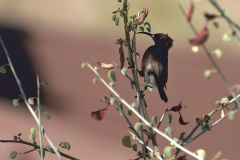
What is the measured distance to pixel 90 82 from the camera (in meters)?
3.92

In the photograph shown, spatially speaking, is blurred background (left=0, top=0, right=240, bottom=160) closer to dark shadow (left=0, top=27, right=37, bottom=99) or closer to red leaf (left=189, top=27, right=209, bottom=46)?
dark shadow (left=0, top=27, right=37, bottom=99)

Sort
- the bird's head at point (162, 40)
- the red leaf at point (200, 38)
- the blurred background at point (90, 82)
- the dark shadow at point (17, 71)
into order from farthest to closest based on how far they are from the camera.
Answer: the dark shadow at point (17, 71), the blurred background at point (90, 82), the bird's head at point (162, 40), the red leaf at point (200, 38)

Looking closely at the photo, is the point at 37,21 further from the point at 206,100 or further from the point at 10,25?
the point at 206,100

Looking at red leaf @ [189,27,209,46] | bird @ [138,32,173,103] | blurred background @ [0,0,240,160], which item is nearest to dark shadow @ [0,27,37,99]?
blurred background @ [0,0,240,160]

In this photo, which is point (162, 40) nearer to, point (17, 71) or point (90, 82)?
point (90, 82)

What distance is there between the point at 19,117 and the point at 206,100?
1.51 metres

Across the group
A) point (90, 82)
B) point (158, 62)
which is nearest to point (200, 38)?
point (158, 62)

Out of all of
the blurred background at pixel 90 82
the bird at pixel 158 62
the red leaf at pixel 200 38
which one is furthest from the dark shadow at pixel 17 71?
the red leaf at pixel 200 38

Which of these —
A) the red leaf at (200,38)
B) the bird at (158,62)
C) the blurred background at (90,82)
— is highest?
the blurred background at (90,82)

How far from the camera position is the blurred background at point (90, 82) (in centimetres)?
361

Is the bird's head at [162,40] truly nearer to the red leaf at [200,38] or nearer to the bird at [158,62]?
the bird at [158,62]

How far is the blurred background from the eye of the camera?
3.61m

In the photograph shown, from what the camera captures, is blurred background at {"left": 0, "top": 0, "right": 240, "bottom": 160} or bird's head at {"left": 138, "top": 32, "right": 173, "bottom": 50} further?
blurred background at {"left": 0, "top": 0, "right": 240, "bottom": 160}

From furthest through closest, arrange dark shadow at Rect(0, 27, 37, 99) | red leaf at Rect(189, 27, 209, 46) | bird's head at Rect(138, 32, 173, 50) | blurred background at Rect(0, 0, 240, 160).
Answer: dark shadow at Rect(0, 27, 37, 99), blurred background at Rect(0, 0, 240, 160), bird's head at Rect(138, 32, 173, 50), red leaf at Rect(189, 27, 209, 46)
